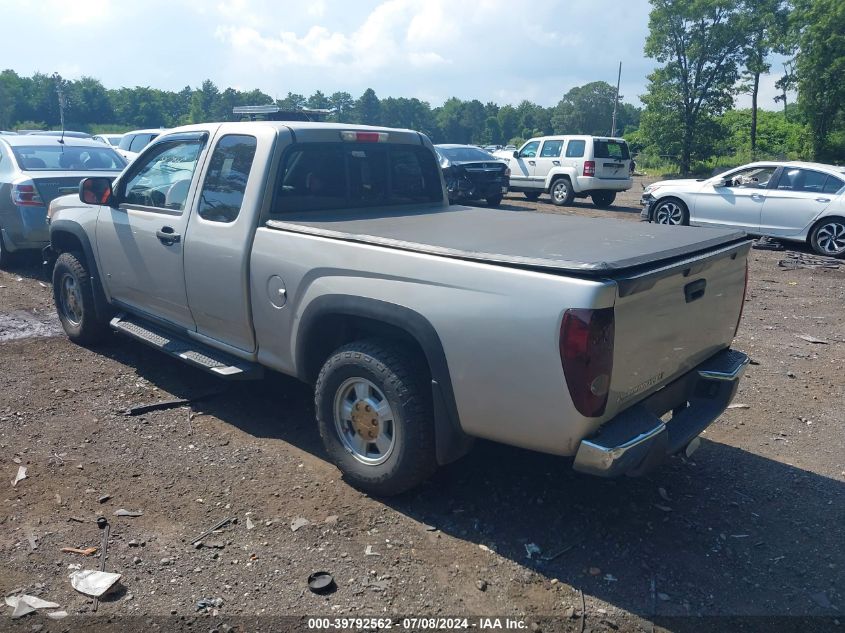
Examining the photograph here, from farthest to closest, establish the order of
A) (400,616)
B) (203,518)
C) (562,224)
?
1. (562,224)
2. (203,518)
3. (400,616)

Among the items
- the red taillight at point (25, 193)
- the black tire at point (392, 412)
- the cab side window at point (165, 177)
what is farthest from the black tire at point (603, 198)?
the black tire at point (392, 412)

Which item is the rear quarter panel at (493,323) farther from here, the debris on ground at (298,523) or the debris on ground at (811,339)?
the debris on ground at (811,339)

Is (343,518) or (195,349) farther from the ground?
(195,349)

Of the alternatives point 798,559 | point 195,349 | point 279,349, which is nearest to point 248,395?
point 195,349

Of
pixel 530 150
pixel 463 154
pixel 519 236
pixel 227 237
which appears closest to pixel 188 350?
pixel 227 237

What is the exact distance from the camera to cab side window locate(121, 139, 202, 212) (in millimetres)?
4824

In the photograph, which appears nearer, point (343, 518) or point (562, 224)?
point (343, 518)

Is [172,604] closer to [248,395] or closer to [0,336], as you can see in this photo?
[248,395]

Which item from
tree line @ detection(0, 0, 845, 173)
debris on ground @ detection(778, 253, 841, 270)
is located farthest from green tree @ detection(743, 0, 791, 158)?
debris on ground @ detection(778, 253, 841, 270)

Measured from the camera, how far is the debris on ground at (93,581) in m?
3.00

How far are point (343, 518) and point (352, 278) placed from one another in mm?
1259

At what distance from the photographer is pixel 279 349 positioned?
13.5 feet

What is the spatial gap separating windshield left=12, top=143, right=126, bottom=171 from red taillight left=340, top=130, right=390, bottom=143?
6.12 meters

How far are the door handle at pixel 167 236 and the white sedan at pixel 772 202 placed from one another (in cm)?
1122
